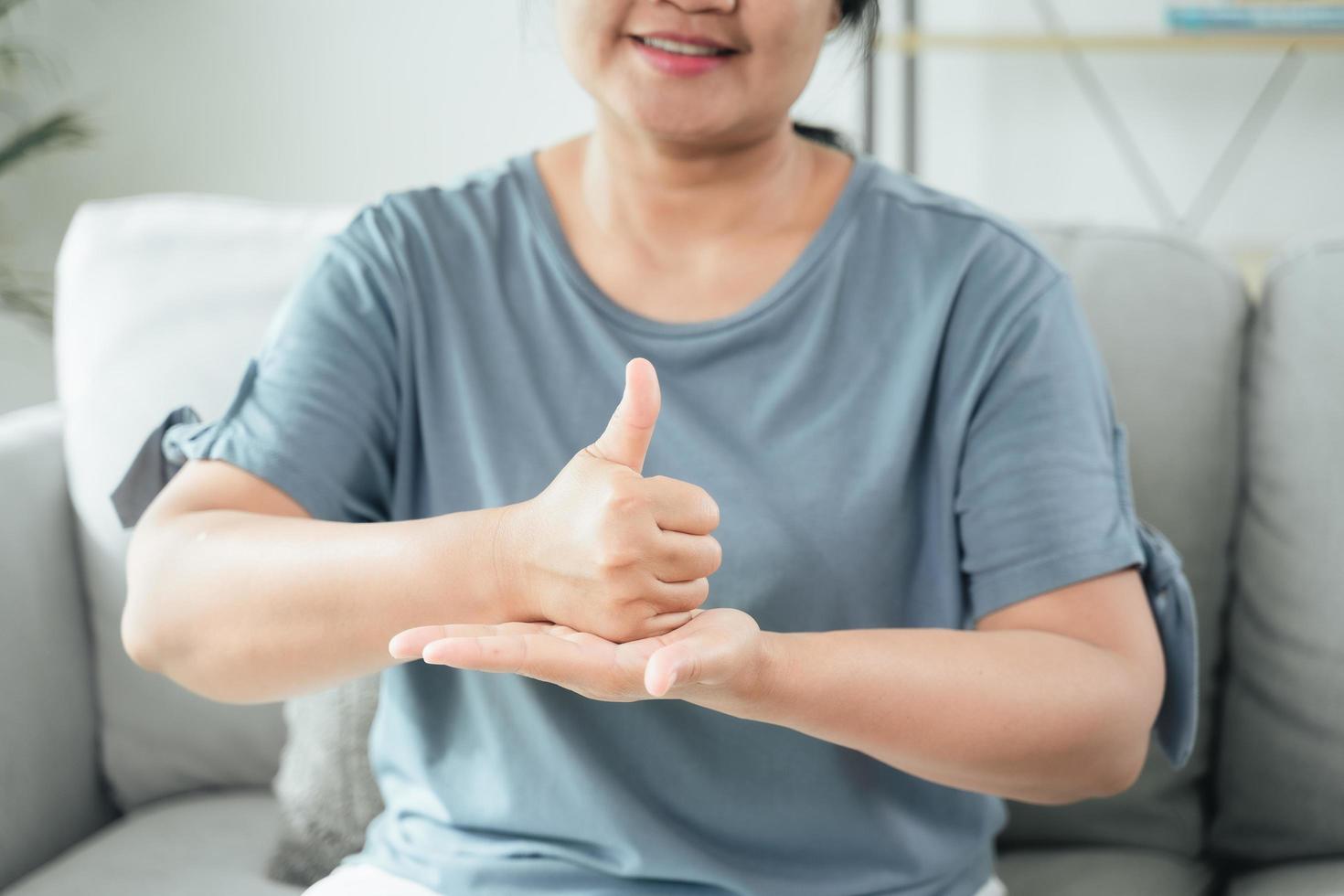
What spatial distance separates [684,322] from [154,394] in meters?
0.60

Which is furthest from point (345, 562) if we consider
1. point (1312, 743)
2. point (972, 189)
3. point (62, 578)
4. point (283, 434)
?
point (972, 189)

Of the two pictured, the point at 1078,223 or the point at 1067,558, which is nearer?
the point at 1067,558

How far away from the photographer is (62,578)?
1.29 m

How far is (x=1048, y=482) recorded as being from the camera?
35.6 inches

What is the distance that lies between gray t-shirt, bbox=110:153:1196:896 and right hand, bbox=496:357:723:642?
156mm

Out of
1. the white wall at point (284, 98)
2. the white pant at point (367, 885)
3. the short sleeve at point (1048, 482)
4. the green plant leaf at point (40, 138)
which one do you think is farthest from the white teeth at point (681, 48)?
the green plant leaf at point (40, 138)

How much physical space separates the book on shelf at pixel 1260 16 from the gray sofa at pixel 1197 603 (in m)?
1.56

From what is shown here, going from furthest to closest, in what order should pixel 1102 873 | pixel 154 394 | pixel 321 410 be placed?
pixel 154 394 < pixel 1102 873 < pixel 321 410

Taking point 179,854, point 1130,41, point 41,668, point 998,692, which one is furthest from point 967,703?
point 1130,41

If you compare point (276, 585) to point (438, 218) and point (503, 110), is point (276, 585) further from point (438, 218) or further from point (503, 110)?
point (503, 110)

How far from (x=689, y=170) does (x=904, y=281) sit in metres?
0.18

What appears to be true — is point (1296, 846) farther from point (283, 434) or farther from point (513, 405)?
point (283, 434)

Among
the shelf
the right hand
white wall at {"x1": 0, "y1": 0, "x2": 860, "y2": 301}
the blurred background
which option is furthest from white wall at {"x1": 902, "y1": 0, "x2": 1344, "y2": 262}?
the right hand

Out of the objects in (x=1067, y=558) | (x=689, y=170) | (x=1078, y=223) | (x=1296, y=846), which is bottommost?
(x=1296, y=846)
